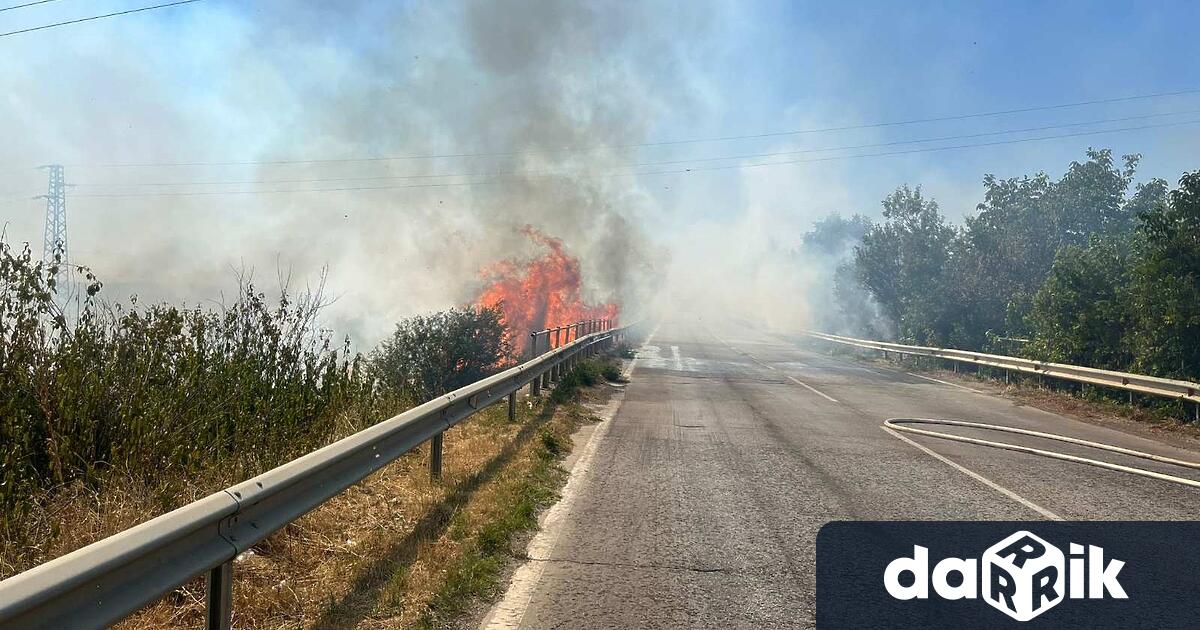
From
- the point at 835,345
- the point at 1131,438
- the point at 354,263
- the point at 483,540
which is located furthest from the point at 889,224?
the point at 483,540

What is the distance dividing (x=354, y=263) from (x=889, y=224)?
3326 centimetres

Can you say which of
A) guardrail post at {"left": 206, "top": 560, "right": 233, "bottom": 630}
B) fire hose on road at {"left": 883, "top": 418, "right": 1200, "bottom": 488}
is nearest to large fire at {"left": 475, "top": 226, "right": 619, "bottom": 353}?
fire hose on road at {"left": 883, "top": 418, "right": 1200, "bottom": 488}

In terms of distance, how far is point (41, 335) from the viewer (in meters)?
5.58

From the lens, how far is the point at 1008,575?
5000 millimetres

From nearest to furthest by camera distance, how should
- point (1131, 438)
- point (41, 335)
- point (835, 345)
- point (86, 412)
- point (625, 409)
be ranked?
point (86, 412), point (41, 335), point (1131, 438), point (625, 409), point (835, 345)

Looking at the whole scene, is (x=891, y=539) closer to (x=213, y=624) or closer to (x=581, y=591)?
(x=581, y=591)

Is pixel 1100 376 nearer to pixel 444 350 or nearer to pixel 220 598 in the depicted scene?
pixel 444 350

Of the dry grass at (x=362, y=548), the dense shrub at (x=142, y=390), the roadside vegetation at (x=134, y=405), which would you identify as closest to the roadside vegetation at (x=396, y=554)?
the dry grass at (x=362, y=548)

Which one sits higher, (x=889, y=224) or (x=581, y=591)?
(x=889, y=224)

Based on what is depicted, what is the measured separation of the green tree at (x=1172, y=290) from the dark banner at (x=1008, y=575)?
10.0 meters

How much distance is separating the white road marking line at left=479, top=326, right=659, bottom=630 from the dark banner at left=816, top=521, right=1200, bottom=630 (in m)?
1.61

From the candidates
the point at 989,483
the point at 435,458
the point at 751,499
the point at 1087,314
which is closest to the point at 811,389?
the point at 1087,314

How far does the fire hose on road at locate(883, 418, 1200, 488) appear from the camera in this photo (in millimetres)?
8484

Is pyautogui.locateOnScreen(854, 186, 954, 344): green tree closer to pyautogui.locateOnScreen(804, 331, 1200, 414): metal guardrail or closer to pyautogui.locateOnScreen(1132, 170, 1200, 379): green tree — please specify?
pyautogui.locateOnScreen(804, 331, 1200, 414): metal guardrail
